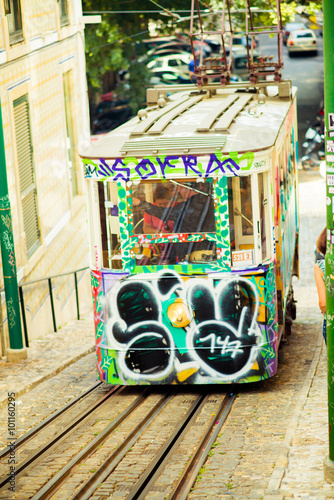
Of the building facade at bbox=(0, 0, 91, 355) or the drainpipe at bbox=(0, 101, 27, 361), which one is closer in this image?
the drainpipe at bbox=(0, 101, 27, 361)

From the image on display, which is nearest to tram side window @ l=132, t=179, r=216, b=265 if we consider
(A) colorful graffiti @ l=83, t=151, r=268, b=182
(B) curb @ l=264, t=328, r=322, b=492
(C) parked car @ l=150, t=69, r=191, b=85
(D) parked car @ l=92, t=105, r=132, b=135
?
(A) colorful graffiti @ l=83, t=151, r=268, b=182

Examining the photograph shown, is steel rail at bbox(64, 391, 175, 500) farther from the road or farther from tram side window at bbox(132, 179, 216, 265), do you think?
the road

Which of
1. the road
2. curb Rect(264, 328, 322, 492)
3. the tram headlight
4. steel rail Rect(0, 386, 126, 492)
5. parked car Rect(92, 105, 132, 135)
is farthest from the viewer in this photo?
the road

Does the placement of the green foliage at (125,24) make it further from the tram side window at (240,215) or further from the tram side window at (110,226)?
Answer: the tram side window at (240,215)

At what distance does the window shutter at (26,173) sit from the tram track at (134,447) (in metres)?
4.90

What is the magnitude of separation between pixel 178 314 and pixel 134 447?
1.63 meters

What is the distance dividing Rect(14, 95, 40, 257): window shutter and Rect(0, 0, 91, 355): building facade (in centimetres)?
2

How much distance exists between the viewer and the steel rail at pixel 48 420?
7.14 m

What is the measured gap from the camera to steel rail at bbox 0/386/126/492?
647 cm

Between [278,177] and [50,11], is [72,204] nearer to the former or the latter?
[50,11]

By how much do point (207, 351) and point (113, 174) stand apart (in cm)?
210

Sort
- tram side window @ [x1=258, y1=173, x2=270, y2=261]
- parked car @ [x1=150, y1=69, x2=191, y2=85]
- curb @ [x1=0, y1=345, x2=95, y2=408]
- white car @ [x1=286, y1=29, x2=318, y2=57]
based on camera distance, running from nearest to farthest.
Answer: tram side window @ [x1=258, y1=173, x2=270, y2=261]
curb @ [x1=0, y1=345, x2=95, y2=408]
parked car @ [x1=150, y1=69, x2=191, y2=85]
white car @ [x1=286, y1=29, x2=318, y2=57]

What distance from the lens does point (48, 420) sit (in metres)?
7.86

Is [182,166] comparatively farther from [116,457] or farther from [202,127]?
[116,457]
